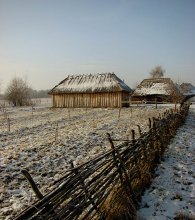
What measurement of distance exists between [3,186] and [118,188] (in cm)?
297

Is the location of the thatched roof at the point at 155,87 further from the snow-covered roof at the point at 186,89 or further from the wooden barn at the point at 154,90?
the snow-covered roof at the point at 186,89

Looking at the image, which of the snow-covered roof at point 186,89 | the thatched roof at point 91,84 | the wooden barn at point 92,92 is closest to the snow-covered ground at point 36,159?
the wooden barn at point 92,92

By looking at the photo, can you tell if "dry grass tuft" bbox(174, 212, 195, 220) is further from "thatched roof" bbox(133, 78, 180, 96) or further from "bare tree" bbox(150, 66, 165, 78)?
"bare tree" bbox(150, 66, 165, 78)

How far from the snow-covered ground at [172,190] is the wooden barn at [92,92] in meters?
24.6

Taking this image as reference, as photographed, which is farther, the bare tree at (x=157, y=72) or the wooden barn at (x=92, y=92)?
the bare tree at (x=157, y=72)

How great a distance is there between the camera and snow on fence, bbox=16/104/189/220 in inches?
139

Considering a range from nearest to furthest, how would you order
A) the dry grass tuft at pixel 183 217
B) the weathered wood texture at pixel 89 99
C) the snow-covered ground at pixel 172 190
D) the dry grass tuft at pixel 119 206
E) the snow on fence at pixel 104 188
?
1. the snow on fence at pixel 104 188
2. the dry grass tuft at pixel 119 206
3. the dry grass tuft at pixel 183 217
4. the snow-covered ground at pixel 172 190
5. the weathered wood texture at pixel 89 99

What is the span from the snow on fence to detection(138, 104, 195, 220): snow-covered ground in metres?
0.23

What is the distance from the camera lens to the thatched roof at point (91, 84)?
34844mm

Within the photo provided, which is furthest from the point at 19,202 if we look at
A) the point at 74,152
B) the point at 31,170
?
the point at 74,152

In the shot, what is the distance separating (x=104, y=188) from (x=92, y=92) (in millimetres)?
30882

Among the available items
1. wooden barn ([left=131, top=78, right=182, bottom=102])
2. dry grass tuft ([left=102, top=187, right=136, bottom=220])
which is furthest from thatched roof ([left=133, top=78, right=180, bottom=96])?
dry grass tuft ([left=102, top=187, right=136, bottom=220])

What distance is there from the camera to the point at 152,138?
28.3ft

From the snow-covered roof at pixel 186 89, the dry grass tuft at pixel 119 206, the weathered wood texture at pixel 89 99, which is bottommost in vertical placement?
the dry grass tuft at pixel 119 206
